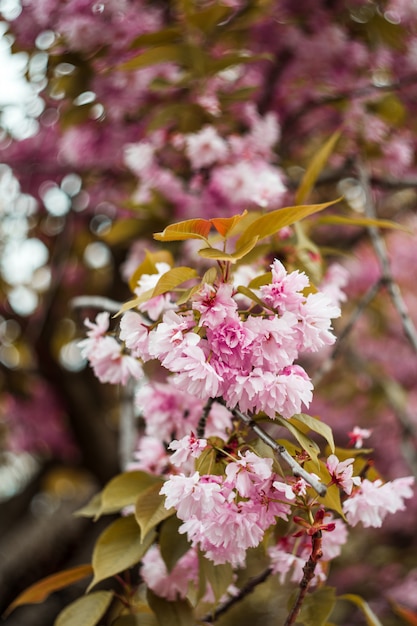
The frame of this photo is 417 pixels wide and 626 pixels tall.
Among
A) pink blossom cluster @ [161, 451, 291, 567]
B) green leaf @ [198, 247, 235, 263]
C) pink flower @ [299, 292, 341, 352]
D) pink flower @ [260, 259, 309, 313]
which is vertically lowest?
pink blossom cluster @ [161, 451, 291, 567]

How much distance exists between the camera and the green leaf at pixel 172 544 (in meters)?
0.79

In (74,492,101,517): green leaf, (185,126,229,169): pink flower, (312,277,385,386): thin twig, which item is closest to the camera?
(74,492,101,517): green leaf

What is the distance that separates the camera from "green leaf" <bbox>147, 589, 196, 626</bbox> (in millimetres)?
821

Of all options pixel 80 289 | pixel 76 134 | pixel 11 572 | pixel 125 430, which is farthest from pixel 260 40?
pixel 11 572

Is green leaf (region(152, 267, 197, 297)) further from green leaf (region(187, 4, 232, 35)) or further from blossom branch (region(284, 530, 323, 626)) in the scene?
green leaf (region(187, 4, 232, 35))

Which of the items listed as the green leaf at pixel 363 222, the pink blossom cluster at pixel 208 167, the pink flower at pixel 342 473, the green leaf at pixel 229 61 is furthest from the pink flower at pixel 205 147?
the pink flower at pixel 342 473

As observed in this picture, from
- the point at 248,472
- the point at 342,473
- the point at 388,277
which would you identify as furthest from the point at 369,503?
the point at 388,277

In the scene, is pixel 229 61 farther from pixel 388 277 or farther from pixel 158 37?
pixel 388 277

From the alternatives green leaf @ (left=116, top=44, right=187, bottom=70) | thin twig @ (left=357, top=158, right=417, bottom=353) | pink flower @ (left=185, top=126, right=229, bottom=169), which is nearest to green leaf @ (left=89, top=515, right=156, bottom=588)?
thin twig @ (left=357, top=158, right=417, bottom=353)

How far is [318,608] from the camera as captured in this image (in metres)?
0.77

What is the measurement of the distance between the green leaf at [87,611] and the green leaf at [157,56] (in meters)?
1.01

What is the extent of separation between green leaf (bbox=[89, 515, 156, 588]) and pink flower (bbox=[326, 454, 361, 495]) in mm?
282

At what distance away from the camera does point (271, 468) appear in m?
0.65

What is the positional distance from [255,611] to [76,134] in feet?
4.80
